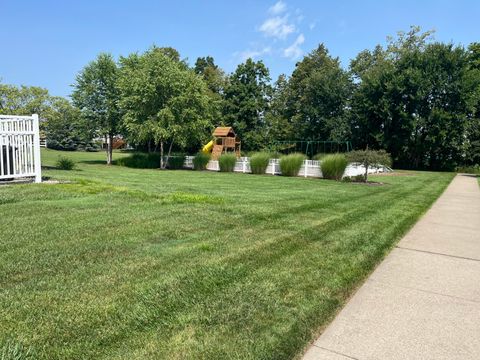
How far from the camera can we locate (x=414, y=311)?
3420mm

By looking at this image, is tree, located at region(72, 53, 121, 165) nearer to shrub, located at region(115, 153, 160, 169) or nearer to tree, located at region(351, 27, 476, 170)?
shrub, located at region(115, 153, 160, 169)

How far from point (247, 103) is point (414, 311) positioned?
43478mm

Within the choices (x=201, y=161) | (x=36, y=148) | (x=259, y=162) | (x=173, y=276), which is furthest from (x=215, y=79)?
(x=173, y=276)

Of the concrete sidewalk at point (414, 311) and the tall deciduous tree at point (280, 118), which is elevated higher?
the tall deciduous tree at point (280, 118)

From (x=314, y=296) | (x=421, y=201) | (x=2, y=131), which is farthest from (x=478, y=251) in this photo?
(x=2, y=131)

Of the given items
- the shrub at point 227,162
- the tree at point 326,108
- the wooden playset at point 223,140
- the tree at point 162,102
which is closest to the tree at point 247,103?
the tree at point 326,108

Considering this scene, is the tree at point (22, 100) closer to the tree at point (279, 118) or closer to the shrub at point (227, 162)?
the shrub at point (227, 162)

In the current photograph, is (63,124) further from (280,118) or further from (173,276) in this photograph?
(280,118)

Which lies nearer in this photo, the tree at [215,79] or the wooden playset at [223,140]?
the wooden playset at [223,140]

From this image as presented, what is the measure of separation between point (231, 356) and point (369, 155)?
16.0 meters

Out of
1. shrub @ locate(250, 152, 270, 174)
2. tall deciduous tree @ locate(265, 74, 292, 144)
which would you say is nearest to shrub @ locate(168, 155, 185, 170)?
shrub @ locate(250, 152, 270, 174)

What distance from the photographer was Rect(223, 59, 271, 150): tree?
150 feet

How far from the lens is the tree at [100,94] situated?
30984mm

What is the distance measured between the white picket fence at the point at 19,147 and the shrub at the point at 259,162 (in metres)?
14.9
